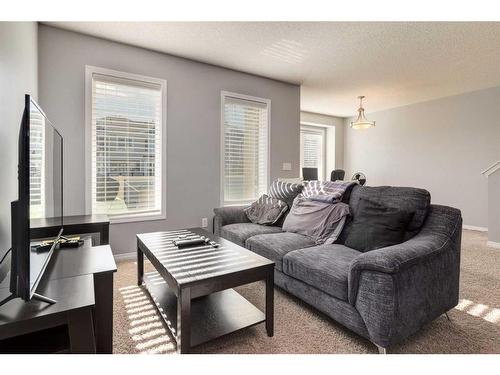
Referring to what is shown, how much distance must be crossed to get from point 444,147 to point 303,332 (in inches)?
203

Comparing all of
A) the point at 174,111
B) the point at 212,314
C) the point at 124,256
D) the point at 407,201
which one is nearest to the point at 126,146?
the point at 174,111

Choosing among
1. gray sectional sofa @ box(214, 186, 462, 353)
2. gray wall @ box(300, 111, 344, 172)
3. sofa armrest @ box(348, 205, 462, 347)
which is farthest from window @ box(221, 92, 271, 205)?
gray wall @ box(300, 111, 344, 172)

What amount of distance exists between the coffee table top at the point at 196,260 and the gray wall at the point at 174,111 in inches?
49.9

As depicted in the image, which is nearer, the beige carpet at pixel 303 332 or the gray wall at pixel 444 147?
the beige carpet at pixel 303 332

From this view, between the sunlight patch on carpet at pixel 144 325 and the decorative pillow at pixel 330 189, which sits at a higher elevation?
the decorative pillow at pixel 330 189

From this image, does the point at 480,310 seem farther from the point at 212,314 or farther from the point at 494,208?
the point at 494,208

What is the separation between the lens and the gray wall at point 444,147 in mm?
4629

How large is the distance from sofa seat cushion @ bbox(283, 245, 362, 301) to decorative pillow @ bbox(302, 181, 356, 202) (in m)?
0.52

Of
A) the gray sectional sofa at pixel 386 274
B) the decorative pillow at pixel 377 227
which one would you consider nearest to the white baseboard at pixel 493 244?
the gray sectional sofa at pixel 386 274

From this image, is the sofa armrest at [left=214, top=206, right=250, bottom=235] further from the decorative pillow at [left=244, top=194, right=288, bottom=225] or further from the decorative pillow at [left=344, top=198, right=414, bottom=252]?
the decorative pillow at [left=344, top=198, right=414, bottom=252]

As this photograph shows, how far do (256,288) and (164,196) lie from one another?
169cm

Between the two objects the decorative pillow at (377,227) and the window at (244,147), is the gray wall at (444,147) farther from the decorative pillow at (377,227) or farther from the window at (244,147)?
the decorative pillow at (377,227)

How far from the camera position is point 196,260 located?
1638mm
